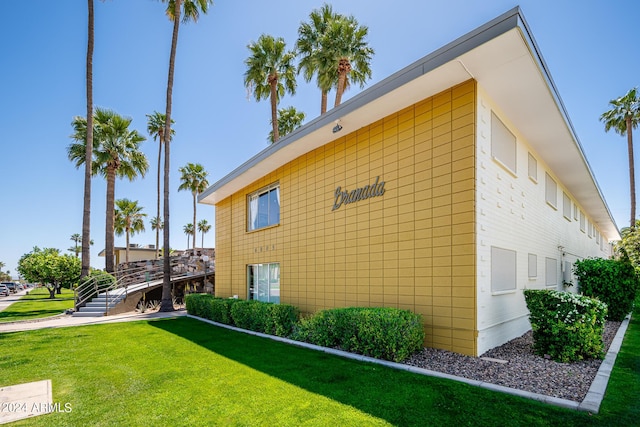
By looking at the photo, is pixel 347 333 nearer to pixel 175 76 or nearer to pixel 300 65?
pixel 300 65

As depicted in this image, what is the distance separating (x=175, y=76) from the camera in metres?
18.2

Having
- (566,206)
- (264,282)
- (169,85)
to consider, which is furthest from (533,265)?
(169,85)

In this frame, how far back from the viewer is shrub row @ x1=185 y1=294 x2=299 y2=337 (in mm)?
9406

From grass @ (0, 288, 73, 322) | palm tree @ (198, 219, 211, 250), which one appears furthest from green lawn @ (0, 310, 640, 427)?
palm tree @ (198, 219, 211, 250)

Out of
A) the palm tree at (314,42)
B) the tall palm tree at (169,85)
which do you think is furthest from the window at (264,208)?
the palm tree at (314,42)

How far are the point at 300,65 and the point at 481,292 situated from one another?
625 inches

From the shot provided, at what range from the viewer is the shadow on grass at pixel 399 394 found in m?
3.88

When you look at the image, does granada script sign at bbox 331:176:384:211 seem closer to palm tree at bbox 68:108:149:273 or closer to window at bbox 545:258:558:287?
window at bbox 545:258:558:287

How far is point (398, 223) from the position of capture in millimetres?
7926

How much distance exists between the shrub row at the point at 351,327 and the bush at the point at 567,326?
2.22 metres

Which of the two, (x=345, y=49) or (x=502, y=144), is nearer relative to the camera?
(x=502, y=144)

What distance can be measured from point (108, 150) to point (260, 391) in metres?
22.3

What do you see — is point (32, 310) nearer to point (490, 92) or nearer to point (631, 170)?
point (490, 92)

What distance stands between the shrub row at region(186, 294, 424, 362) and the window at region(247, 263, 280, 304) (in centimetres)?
211
